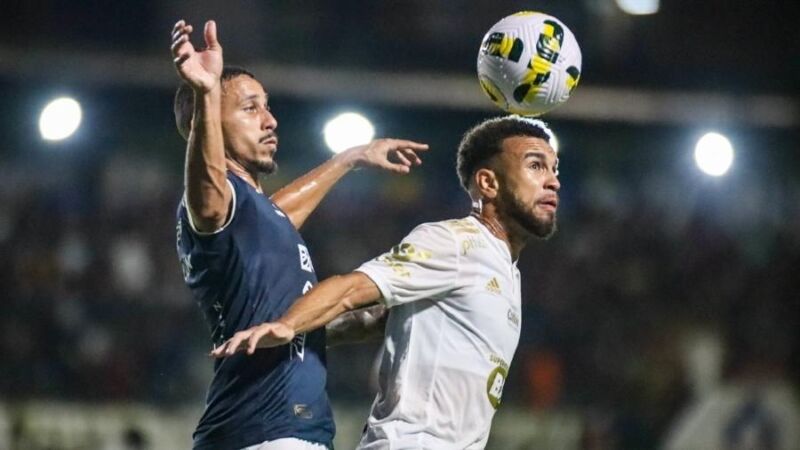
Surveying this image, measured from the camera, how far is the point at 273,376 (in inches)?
174

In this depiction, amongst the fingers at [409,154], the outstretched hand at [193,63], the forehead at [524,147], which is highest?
the fingers at [409,154]

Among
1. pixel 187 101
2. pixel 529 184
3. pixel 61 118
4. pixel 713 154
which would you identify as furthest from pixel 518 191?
pixel 61 118

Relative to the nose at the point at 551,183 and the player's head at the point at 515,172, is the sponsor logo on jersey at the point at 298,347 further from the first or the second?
the nose at the point at 551,183

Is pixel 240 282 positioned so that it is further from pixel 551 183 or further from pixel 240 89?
pixel 551 183

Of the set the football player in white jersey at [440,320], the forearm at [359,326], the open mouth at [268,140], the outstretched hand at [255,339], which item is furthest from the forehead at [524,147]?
the outstretched hand at [255,339]

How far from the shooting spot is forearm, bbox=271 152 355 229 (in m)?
5.46

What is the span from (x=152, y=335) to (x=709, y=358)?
421 centimetres

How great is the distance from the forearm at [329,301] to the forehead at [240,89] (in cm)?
98

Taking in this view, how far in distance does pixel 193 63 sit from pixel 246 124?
2.40ft

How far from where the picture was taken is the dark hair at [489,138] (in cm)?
493

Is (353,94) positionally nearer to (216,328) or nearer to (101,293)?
(101,293)

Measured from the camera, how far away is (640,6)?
459 inches

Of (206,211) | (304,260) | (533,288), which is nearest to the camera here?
(206,211)

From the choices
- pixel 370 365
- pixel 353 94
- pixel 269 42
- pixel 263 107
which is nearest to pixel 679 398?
pixel 370 365
